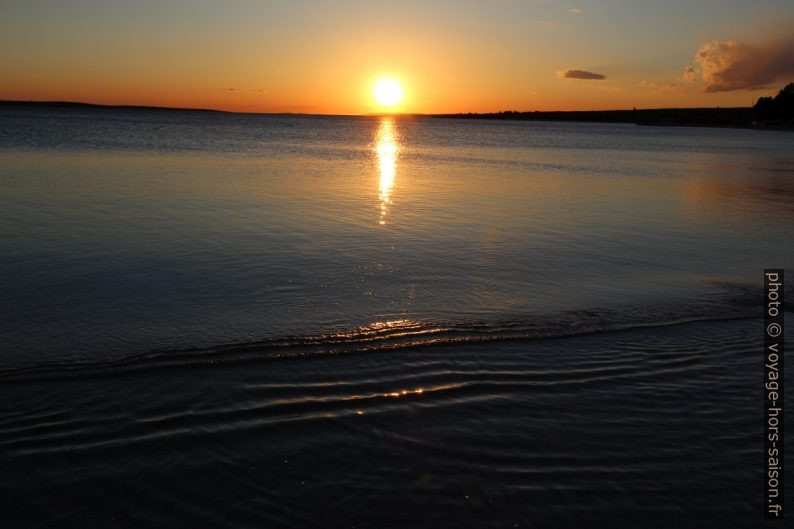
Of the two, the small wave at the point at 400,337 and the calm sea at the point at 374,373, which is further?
the small wave at the point at 400,337

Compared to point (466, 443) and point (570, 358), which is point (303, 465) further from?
point (570, 358)

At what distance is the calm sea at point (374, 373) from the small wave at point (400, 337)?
0.06m

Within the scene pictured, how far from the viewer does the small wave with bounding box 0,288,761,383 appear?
827 cm

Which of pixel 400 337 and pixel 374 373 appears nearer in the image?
pixel 374 373

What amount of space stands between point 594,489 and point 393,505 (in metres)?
1.93

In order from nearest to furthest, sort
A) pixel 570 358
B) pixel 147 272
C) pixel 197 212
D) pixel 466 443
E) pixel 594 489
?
pixel 594 489
pixel 466 443
pixel 570 358
pixel 147 272
pixel 197 212

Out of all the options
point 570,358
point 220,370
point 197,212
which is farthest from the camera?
point 197,212

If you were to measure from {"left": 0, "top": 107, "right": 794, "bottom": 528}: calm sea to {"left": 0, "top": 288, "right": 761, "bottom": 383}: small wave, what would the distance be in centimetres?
6

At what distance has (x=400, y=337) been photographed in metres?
9.68

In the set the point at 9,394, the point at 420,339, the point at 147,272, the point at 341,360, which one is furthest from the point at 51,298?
the point at 420,339

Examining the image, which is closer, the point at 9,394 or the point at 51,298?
the point at 9,394

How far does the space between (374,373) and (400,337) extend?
1.52 metres

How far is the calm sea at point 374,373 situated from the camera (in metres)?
5.54

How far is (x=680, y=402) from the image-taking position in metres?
7.63
